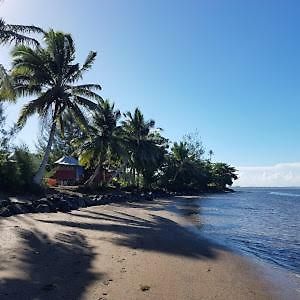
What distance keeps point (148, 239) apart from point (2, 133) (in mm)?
41231

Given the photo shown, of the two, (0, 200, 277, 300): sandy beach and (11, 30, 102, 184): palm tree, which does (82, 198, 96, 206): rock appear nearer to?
(11, 30, 102, 184): palm tree

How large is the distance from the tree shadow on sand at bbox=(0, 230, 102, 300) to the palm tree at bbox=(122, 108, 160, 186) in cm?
4137

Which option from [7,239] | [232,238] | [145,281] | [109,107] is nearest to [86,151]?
[109,107]

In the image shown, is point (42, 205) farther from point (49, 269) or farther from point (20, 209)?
point (49, 269)

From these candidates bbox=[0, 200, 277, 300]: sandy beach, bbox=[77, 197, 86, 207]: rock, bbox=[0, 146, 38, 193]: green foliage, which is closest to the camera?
bbox=[0, 200, 277, 300]: sandy beach

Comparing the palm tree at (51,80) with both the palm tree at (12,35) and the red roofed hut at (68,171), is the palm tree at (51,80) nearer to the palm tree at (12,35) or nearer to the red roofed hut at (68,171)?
the palm tree at (12,35)

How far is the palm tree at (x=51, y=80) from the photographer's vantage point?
96.2 feet

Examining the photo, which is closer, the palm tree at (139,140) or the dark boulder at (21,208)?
the dark boulder at (21,208)

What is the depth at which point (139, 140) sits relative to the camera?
177 ft

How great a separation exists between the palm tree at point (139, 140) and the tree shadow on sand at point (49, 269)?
41370 millimetres

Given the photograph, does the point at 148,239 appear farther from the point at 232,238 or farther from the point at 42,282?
the point at 42,282

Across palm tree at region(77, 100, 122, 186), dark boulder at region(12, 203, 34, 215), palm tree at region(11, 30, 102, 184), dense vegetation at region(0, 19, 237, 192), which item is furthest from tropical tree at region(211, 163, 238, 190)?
dark boulder at region(12, 203, 34, 215)

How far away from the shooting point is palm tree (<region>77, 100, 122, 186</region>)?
134ft

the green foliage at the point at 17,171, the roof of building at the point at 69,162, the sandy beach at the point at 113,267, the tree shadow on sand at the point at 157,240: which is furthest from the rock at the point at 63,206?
the roof of building at the point at 69,162
